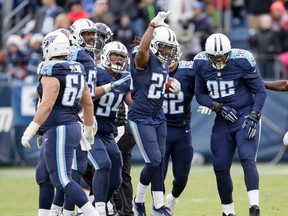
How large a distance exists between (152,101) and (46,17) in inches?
337

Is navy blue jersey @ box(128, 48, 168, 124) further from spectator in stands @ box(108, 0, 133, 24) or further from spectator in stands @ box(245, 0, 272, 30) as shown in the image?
spectator in stands @ box(245, 0, 272, 30)

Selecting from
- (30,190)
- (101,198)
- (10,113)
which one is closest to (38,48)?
(10,113)

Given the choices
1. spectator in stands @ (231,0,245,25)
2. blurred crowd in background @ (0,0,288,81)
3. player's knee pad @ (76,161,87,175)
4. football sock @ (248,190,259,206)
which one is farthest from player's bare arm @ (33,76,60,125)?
spectator in stands @ (231,0,245,25)

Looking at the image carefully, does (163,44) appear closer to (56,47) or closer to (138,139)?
(138,139)

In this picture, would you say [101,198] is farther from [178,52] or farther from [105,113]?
[178,52]

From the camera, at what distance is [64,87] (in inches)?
307

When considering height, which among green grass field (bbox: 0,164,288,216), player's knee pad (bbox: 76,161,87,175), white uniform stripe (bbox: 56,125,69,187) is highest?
white uniform stripe (bbox: 56,125,69,187)

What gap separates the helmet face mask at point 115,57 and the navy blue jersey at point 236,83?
81cm

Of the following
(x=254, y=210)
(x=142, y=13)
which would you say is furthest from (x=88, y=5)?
(x=254, y=210)

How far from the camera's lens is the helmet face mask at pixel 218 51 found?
8.95 meters

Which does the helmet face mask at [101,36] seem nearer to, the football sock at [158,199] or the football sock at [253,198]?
the football sock at [158,199]

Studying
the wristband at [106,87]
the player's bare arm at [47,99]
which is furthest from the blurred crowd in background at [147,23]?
the player's bare arm at [47,99]

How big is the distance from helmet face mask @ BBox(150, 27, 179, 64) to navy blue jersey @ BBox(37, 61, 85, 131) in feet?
4.58

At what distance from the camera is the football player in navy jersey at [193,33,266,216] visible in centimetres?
891
